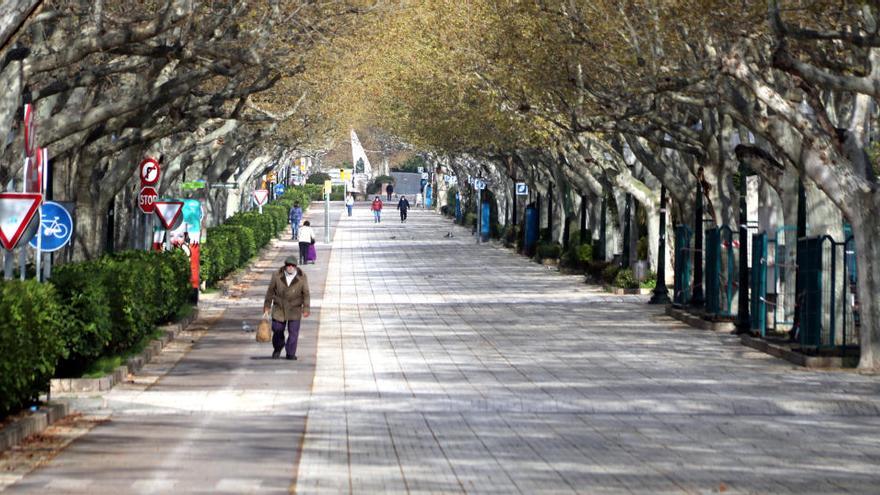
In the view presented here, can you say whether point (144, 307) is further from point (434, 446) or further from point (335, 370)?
point (434, 446)

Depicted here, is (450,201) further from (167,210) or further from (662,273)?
(167,210)

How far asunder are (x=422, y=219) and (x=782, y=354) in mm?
87964

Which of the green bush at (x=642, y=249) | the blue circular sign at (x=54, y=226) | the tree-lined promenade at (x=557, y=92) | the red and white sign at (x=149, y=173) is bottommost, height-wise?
the green bush at (x=642, y=249)

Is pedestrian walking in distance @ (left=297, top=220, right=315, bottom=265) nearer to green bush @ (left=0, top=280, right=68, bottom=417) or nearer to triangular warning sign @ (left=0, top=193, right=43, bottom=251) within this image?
green bush @ (left=0, top=280, right=68, bottom=417)

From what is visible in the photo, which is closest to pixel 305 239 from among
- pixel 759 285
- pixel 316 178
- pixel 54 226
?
pixel 759 285

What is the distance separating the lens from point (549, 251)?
62250mm

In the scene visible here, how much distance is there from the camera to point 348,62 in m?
56.3

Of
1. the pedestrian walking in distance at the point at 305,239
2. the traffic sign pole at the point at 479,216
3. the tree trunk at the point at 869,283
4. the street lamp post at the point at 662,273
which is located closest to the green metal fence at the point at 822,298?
the tree trunk at the point at 869,283

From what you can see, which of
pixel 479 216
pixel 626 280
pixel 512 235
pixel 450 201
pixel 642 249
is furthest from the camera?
pixel 450 201

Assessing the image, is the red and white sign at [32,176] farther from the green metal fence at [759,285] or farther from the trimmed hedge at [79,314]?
the green metal fence at [759,285]

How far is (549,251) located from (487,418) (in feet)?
144

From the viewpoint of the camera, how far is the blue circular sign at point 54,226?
2025 centimetres

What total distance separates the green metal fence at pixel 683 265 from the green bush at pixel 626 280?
797 cm

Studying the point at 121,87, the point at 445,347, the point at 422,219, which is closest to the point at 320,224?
the point at 422,219
